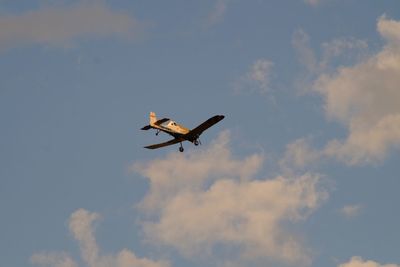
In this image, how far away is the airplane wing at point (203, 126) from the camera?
107294mm

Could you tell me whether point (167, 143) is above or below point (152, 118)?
above

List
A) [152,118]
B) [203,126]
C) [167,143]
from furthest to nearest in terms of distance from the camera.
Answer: [167,143], [203,126], [152,118]

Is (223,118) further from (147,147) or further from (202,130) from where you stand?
(147,147)

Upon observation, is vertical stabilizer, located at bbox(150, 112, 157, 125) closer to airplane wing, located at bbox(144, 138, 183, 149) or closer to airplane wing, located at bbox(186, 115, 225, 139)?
airplane wing, located at bbox(186, 115, 225, 139)

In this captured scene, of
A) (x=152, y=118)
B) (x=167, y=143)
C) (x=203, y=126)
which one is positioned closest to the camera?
(x=152, y=118)

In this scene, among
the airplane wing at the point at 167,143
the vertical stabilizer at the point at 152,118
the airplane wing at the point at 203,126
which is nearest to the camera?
the airplane wing at the point at 203,126

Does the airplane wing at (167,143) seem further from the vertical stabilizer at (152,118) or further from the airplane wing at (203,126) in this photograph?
the vertical stabilizer at (152,118)

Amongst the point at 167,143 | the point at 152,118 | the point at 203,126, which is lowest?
the point at 152,118

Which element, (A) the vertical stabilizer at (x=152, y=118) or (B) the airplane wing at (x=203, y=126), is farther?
(A) the vertical stabilizer at (x=152, y=118)

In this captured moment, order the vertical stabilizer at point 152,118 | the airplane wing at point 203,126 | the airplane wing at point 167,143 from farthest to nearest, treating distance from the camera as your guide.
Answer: the airplane wing at point 167,143 → the vertical stabilizer at point 152,118 → the airplane wing at point 203,126

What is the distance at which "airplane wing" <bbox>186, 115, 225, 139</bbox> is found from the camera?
352 ft

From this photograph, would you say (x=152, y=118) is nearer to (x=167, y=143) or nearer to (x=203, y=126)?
(x=203, y=126)

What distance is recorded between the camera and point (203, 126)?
109 m

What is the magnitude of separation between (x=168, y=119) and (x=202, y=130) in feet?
18.0
